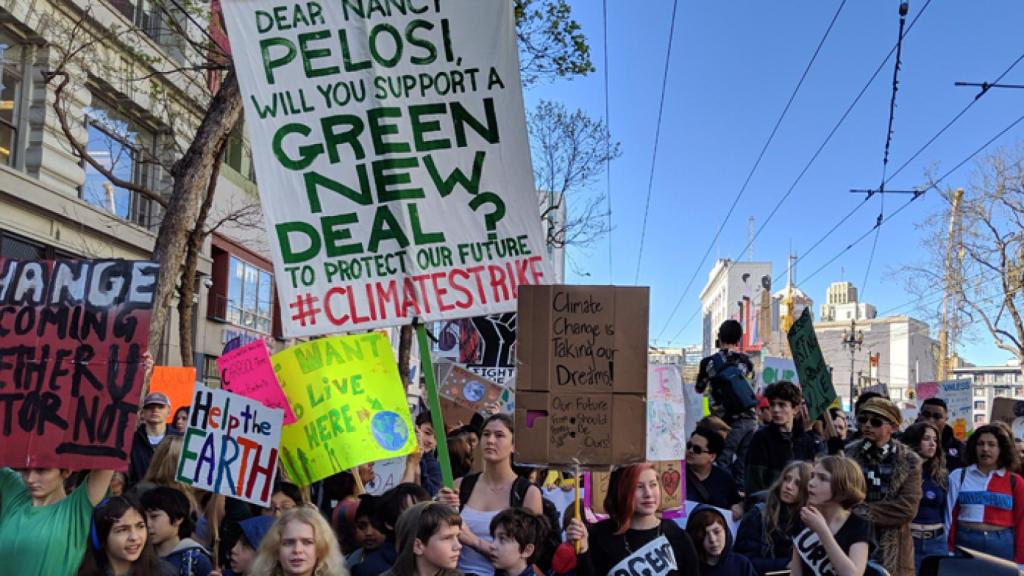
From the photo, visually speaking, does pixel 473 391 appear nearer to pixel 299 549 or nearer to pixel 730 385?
pixel 730 385

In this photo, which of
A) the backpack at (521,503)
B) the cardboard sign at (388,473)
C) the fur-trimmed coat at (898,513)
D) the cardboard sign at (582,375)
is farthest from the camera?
the cardboard sign at (388,473)

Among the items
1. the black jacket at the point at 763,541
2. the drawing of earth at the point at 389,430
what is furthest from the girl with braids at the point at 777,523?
the drawing of earth at the point at 389,430

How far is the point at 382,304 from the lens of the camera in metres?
5.37

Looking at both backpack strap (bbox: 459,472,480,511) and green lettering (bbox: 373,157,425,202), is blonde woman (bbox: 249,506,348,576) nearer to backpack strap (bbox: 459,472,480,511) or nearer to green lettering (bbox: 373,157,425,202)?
backpack strap (bbox: 459,472,480,511)

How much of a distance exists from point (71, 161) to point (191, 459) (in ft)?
45.4

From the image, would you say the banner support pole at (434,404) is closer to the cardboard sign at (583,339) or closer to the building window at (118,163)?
the cardboard sign at (583,339)

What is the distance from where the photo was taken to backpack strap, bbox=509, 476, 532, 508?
6055 millimetres

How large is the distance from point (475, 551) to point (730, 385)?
3.82 m

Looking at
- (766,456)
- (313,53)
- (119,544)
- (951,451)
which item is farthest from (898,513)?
(119,544)

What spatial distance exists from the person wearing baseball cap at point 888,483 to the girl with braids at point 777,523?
705 millimetres

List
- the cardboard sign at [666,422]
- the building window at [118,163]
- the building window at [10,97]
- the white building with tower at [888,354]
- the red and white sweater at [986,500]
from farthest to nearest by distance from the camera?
the white building with tower at [888,354] < the building window at [118,163] < the building window at [10,97] < the red and white sweater at [986,500] < the cardboard sign at [666,422]

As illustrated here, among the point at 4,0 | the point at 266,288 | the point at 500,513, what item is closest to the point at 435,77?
the point at 500,513

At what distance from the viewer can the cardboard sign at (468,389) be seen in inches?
502

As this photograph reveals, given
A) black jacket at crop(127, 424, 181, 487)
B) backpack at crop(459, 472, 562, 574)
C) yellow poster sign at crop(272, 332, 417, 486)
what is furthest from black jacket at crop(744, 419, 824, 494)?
black jacket at crop(127, 424, 181, 487)
